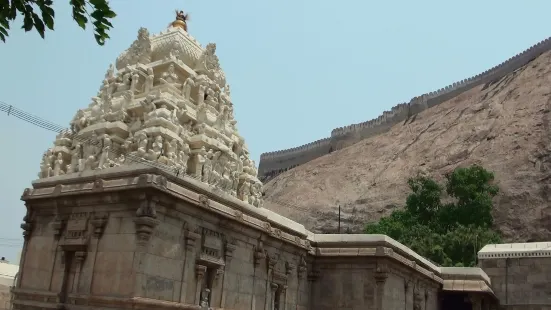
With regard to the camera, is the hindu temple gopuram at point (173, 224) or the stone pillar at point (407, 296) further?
the stone pillar at point (407, 296)

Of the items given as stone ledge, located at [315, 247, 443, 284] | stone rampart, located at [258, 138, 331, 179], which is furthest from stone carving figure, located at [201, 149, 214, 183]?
stone rampart, located at [258, 138, 331, 179]

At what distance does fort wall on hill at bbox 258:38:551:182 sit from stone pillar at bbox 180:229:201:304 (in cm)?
5571

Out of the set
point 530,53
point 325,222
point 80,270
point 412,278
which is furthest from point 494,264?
point 530,53

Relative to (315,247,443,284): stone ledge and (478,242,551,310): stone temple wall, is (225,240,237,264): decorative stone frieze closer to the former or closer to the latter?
(315,247,443,284): stone ledge

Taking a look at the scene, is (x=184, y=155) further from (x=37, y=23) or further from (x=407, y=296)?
(x=37, y=23)

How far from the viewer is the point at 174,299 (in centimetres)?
1039

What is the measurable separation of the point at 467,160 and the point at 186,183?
4190 cm

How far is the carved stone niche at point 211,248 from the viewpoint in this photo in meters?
11.2

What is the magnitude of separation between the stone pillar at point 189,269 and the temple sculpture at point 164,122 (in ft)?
6.39

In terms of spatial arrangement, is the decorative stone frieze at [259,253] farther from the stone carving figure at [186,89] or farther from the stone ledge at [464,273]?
Answer: the stone ledge at [464,273]

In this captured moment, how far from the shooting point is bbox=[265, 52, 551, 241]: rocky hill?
41.3 m

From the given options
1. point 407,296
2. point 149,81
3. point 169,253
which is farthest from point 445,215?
point 169,253

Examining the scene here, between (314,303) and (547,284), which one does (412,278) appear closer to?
(314,303)

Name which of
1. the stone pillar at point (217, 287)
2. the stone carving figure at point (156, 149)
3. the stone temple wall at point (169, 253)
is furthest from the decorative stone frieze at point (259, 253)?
the stone carving figure at point (156, 149)
